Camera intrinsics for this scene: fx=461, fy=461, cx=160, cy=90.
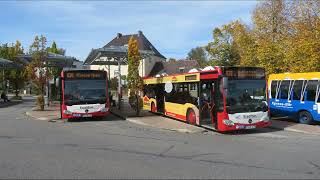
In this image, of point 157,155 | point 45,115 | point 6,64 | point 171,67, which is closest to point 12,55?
point 6,64

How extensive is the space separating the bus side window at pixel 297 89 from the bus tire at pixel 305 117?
79 cm

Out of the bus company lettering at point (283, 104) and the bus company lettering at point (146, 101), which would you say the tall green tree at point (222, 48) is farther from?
the bus company lettering at point (283, 104)

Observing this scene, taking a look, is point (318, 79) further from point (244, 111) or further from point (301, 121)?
point (244, 111)

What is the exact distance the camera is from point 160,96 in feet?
88.8

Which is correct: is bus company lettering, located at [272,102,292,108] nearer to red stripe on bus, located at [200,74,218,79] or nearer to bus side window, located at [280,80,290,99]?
bus side window, located at [280,80,290,99]

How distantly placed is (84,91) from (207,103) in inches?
302

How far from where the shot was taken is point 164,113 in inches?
1019

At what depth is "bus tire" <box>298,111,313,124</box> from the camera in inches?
839

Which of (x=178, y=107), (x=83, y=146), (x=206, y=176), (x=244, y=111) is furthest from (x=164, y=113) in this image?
(x=206, y=176)

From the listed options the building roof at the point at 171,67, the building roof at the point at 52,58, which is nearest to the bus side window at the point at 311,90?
the building roof at the point at 52,58

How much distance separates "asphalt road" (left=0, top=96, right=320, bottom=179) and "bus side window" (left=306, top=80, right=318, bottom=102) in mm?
3637

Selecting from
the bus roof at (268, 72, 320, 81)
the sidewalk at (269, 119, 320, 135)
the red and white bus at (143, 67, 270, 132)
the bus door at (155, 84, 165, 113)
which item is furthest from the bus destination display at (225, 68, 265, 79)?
the bus door at (155, 84, 165, 113)

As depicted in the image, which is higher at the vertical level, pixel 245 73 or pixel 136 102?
pixel 245 73

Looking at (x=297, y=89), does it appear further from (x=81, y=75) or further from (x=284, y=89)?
(x=81, y=75)
